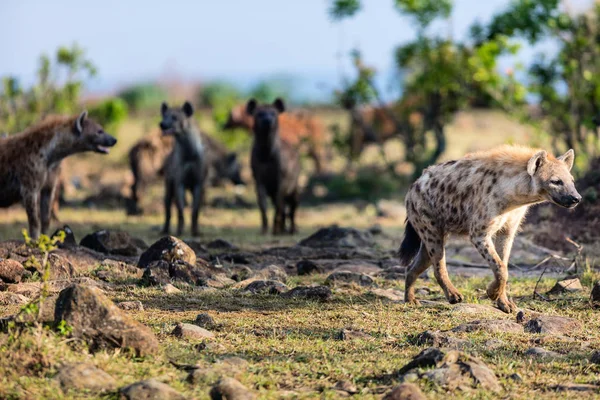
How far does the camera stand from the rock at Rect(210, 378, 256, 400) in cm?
424

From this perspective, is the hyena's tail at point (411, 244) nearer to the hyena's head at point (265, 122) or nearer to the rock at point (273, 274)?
the rock at point (273, 274)

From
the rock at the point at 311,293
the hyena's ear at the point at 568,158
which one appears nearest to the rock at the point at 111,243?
the rock at the point at 311,293

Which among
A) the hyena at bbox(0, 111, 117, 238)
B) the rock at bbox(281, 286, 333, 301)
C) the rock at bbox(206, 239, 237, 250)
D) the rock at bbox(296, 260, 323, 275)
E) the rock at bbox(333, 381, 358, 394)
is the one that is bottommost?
the rock at bbox(206, 239, 237, 250)

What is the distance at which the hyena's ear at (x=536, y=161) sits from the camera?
6348 millimetres

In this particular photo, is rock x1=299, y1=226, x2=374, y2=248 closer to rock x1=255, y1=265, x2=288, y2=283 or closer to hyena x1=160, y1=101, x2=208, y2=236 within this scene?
rock x1=255, y1=265, x2=288, y2=283

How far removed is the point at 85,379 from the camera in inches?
171

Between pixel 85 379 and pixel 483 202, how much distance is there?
310cm

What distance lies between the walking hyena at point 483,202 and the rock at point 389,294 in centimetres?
17

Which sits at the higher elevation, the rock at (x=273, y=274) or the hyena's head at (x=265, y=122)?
the hyena's head at (x=265, y=122)

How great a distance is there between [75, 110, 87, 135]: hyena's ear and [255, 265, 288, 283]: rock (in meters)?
2.82

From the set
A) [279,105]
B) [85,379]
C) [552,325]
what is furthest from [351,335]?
[279,105]

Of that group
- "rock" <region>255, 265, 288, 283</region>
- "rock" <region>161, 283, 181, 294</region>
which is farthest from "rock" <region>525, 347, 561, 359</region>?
"rock" <region>255, 265, 288, 283</region>

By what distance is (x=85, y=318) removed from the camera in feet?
15.7

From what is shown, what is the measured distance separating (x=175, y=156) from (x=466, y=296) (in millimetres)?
5775
